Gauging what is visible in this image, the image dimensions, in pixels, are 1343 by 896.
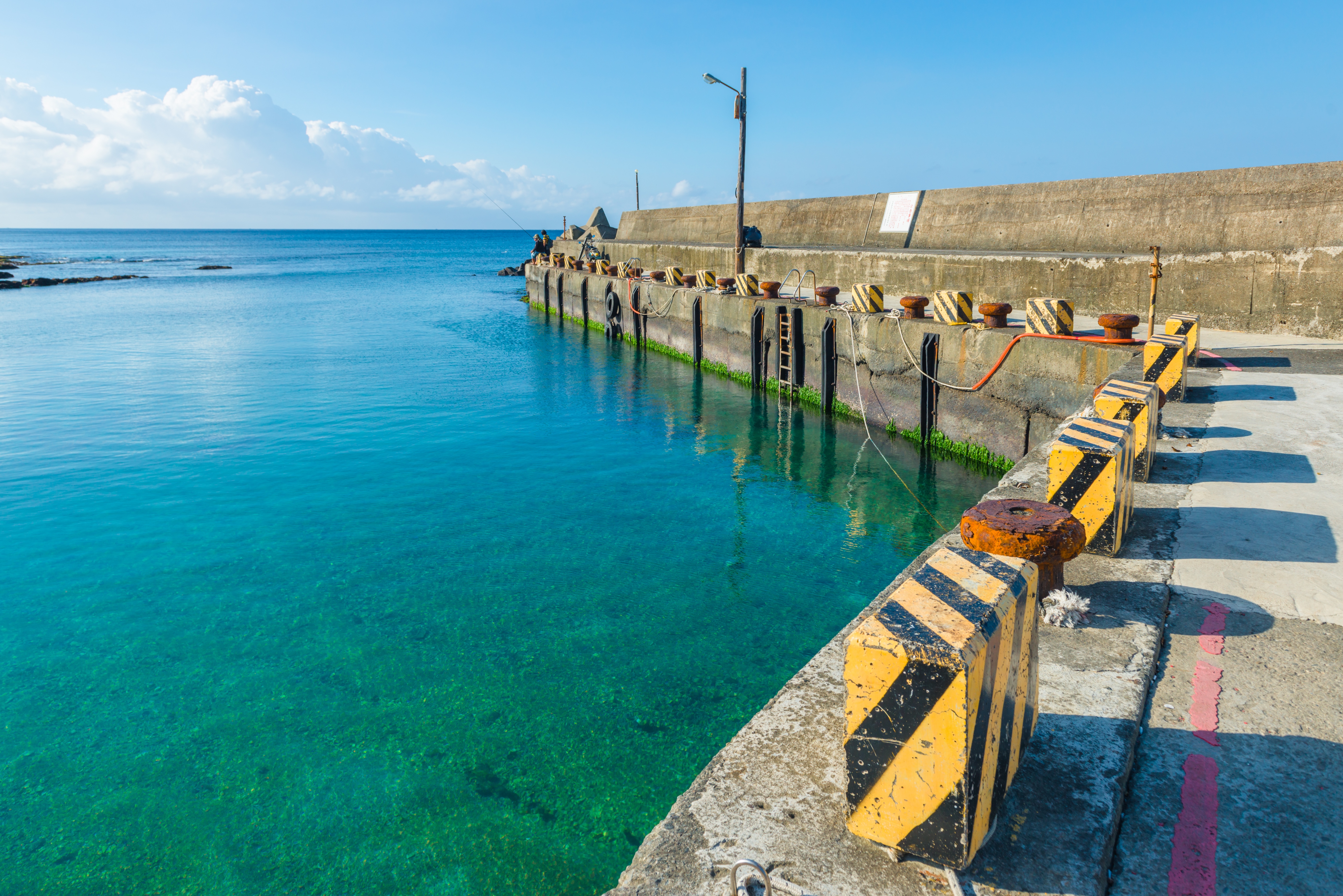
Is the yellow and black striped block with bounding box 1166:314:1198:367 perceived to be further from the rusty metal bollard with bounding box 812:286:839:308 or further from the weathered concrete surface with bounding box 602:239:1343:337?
the rusty metal bollard with bounding box 812:286:839:308

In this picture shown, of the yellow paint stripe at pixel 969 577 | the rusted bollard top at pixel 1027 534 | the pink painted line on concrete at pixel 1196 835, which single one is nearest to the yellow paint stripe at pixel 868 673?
the yellow paint stripe at pixel 969 577

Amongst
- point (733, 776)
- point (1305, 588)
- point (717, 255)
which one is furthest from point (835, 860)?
point (717, 255)

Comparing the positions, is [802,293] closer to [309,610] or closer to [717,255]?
[717,255]

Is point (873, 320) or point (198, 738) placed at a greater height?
point (873, 320)

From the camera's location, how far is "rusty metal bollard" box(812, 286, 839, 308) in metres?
14.1

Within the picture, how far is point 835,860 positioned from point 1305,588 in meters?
3.23

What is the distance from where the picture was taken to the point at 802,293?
1844 cm

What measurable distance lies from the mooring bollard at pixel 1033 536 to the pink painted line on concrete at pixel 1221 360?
6953mm

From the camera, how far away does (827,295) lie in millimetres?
14180

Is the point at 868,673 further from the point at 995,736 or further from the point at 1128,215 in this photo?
the point at 1128,215

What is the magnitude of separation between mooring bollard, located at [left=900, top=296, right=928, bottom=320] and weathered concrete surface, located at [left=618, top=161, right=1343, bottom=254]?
4220 mm

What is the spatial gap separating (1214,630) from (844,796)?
216cm

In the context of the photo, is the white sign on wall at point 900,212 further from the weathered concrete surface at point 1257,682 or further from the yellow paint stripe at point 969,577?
the yellow paint stripe at point 969,577

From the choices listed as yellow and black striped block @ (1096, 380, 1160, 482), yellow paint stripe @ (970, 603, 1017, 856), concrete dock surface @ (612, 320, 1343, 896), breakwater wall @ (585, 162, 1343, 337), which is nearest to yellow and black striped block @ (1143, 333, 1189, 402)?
yellow and black striped block @ (1096, 380, 1160, 482)
